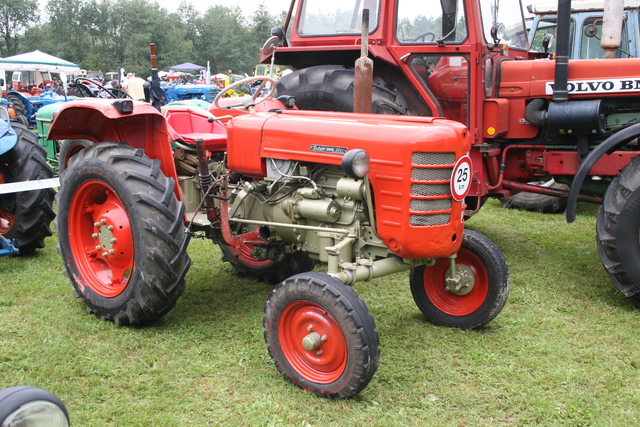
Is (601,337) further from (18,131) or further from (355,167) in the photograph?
(18,131)

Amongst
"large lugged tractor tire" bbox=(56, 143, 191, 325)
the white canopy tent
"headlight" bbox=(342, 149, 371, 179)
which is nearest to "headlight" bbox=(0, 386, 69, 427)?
"headlight" bbox=(342, 149, 371, 179)

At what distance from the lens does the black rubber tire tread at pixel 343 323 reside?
264cm

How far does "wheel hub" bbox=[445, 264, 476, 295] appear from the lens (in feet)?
11.6

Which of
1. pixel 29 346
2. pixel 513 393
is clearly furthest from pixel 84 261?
pixel 513 393

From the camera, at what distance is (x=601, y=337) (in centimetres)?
351

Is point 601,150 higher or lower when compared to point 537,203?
higher

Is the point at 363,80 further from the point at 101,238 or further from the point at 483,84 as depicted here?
the point at 101,238

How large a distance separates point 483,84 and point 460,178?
1.99 m

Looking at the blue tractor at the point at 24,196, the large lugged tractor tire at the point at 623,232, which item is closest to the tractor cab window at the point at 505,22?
the large lugged tractor tire at the point at 623,232

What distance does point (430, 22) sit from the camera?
15.8 ft

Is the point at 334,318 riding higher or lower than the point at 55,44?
lower

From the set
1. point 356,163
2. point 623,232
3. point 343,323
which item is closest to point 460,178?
point 356,163

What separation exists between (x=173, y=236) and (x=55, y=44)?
64506 millimetres

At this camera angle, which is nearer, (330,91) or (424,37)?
(330,91)
